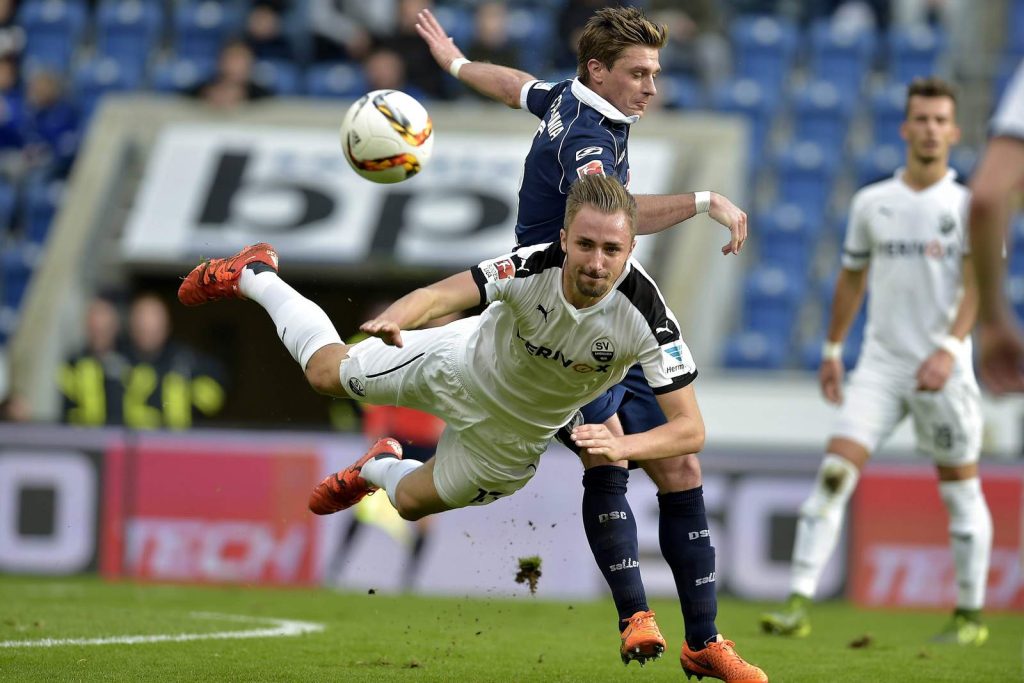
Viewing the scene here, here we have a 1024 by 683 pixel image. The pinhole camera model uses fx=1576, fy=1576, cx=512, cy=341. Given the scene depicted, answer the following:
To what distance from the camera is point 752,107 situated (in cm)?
1622

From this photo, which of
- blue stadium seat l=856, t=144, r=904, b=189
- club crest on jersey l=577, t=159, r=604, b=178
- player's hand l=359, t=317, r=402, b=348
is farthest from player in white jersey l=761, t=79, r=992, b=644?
blue stadium seat l=856, t=144, r=904, b=189

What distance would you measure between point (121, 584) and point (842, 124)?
888 cm

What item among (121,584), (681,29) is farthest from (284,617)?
(681,29)

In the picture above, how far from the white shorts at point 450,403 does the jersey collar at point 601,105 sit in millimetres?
1017

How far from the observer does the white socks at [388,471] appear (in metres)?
6.88

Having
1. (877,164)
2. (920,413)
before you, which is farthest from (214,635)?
(877,164)

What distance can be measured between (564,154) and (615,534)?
61.3 inches

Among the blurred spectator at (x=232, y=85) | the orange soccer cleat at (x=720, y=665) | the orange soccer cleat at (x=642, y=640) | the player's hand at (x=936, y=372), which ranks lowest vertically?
the orange soccer cleat at (x=720, y=665)

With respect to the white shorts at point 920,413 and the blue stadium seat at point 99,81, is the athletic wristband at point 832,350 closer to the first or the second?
the white shorts at point 920,413

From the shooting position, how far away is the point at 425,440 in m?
12.4

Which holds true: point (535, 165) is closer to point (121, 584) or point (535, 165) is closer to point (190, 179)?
point (121, 584)

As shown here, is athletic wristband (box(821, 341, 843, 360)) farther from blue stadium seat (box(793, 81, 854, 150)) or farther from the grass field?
blue stadium seat (box(793, 81, 854, 150))

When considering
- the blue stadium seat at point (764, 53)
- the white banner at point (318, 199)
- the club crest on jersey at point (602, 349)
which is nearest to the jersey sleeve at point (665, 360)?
the club crest on jersey at point (602, 349)

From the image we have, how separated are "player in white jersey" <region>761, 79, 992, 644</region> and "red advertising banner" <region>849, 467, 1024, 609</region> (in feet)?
8.59
